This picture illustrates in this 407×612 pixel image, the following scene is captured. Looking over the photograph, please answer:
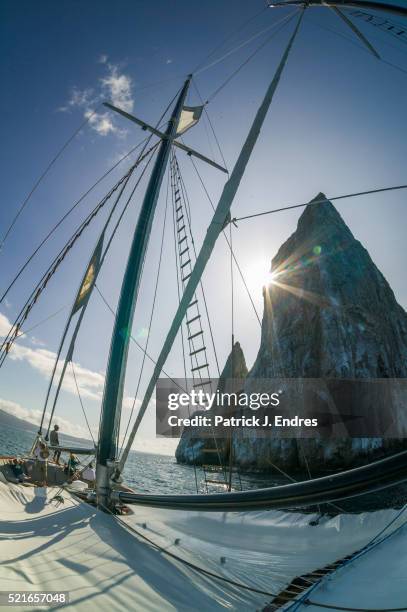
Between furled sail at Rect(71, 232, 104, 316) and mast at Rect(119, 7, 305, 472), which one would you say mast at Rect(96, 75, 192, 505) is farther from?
furled sail at Rect(71, 232, 104, 316)

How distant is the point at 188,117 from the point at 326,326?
3706 cm

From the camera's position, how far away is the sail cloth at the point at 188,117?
1020cm

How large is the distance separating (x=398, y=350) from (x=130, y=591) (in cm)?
5077

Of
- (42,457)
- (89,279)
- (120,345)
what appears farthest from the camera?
(42,457)

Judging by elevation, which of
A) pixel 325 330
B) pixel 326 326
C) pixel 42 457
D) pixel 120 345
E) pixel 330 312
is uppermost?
pixel 330 312

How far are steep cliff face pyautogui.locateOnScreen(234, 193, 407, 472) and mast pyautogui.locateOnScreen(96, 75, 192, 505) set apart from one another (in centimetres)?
2629

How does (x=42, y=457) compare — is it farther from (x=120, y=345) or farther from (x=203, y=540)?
(x=203, y=540)

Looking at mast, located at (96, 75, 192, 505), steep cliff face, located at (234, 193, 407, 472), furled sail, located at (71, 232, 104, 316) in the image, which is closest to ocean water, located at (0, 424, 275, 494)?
mast, located at (96, 75, 192, 505)

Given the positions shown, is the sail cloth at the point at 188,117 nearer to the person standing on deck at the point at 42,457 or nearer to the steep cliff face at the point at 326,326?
the person standing on deck at the point at 42,457

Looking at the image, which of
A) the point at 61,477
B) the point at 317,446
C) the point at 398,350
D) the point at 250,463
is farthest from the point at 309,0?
the point at 398,350

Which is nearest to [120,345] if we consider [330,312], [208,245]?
[208,245]

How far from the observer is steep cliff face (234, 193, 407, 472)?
3353cm

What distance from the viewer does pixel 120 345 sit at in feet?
16.9

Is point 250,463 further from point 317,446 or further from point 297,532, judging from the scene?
point 297,532
